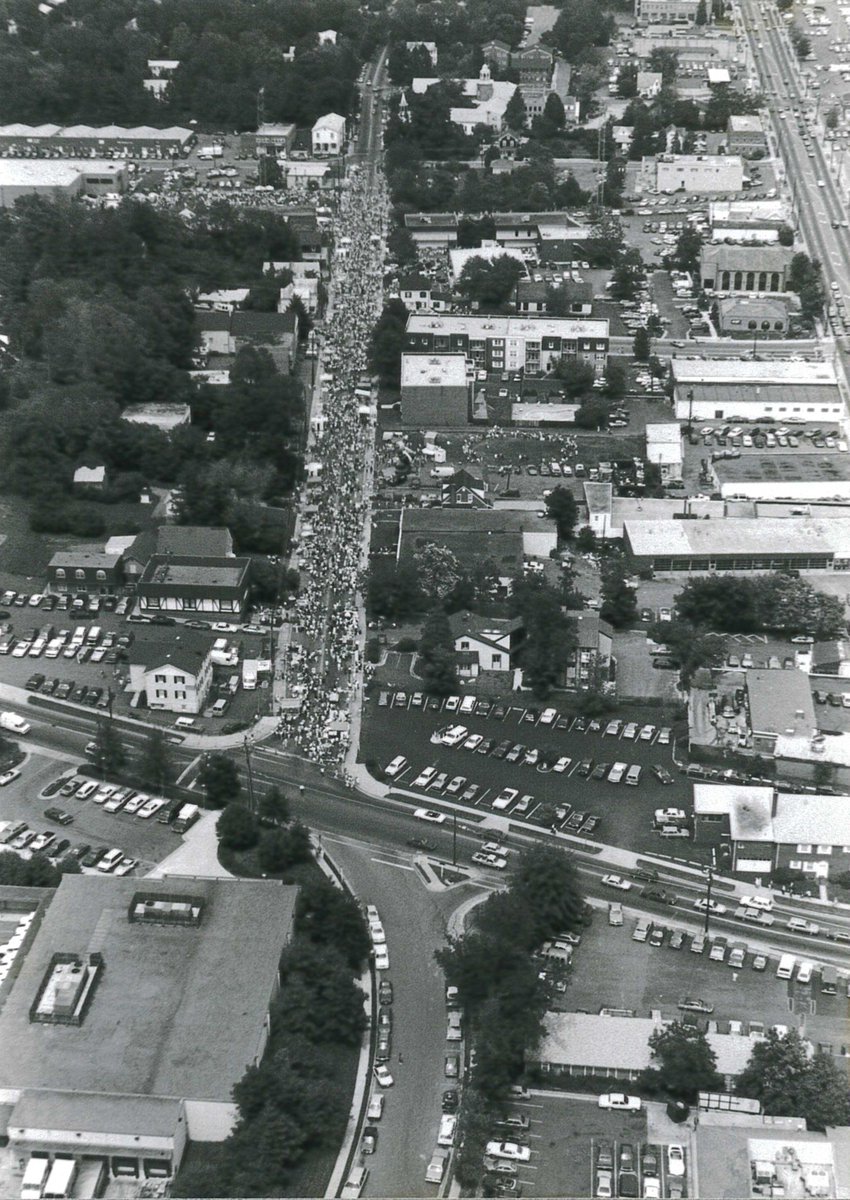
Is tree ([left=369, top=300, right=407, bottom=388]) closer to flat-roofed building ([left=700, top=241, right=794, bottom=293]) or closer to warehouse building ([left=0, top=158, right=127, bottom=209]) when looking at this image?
flat-roofed building ([left=700, top=241, right=794, bottom=293])

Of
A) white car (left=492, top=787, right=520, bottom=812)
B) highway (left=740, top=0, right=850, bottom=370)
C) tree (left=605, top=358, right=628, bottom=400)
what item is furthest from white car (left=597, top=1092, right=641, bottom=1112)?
highway (left=740, top=0, right=850, bottom=370)

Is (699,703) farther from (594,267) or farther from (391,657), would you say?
(594,267)

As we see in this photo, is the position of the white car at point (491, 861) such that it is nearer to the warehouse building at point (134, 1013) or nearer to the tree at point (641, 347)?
the warehouse building at point (134, 1013)

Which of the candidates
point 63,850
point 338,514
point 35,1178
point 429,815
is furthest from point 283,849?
point 338,514

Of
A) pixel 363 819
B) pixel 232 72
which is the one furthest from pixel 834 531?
pixel 232 72

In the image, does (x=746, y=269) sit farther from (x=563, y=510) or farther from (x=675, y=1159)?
(x=675, y=1159)

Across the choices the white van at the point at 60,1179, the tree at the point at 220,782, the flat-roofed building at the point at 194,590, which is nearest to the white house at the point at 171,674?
the flat-roofed building at the point at 194,590
